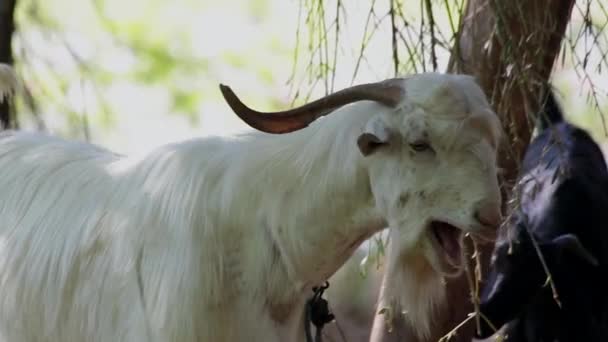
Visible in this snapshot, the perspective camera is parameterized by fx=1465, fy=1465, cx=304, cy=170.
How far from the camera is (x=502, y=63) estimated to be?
16.0 ft

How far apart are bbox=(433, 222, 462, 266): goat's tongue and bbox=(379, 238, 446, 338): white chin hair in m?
0.07

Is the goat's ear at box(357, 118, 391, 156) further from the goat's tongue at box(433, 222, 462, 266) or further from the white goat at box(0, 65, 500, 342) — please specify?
the goat's tongue at box(433, 222, 462, 266)

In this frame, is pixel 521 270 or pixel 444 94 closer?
pixel 444 94

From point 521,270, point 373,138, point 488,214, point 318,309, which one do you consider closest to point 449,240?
point 488,214

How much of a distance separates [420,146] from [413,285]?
0.49 meters

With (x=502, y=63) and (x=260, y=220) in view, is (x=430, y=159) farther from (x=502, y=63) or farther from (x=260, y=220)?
(x=502, y=63)

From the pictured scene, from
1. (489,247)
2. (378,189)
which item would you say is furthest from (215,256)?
(489,247)

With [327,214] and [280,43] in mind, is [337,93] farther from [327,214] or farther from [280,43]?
[280,43]

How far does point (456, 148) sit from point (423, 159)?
96mm

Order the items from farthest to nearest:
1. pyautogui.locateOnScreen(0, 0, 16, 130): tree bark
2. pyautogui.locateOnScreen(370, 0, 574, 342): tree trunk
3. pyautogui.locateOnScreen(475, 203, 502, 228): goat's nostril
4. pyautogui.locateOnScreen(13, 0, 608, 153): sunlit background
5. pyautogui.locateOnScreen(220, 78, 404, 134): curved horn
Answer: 1. pyautogui.locateOnScreen(13, 0, 608, 153): sunlit background
2. pyautogui.locateOnScreen(0, 0, 16, 130): tree bark
3. pyautogui.locateOnScreen(370, 0, 574, 342): tree trunk
4. pyautogui.locateOnScreen(220, 78, 404, 134): curved horn
5. pyautogui.locateOnScreen(475, 203, 502, 228): goat's nostril

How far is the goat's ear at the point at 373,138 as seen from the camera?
12.8ft

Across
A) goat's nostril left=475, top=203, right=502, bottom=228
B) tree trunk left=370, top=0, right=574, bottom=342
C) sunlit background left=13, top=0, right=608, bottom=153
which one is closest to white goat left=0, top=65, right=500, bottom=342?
goat's nostril left=475, top=203, right=502, bottom=228

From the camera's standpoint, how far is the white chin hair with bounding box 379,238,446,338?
407 centimetres

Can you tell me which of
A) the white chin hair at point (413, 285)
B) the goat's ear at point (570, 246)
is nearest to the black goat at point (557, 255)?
A: the goat's ear at point (570, 246)
